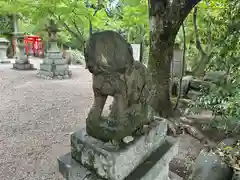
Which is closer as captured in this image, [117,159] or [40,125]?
[117,159]

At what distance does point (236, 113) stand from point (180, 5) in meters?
1.47

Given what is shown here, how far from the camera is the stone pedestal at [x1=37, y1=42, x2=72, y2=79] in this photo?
21.7 ft

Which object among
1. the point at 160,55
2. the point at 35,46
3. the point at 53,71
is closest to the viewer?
the point at 160,55

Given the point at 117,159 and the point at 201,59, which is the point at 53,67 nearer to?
the point at 201,59

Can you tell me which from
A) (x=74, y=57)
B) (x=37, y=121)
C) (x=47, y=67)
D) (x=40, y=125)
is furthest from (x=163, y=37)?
(x=74, y=57)

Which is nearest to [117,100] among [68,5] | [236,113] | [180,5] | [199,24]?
[236,113]

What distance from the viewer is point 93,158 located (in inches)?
41.9

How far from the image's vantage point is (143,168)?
1.16 meters

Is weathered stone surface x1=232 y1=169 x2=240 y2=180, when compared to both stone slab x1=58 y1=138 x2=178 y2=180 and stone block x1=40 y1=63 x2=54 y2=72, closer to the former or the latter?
stone slab x1=58 y1=138 x2=178 y2=180

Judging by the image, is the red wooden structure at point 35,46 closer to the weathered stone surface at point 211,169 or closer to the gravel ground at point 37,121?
the gravel ground at point 37,121

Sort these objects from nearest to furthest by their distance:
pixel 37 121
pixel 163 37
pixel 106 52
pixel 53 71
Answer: pixel 106 52 < pixel 163 37 < pixel 37 121 < pixel 53 71

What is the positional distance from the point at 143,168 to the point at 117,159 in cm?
24

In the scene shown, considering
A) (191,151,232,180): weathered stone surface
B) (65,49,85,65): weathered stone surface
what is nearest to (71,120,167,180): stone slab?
(191,151,232,180): weathered stone surface

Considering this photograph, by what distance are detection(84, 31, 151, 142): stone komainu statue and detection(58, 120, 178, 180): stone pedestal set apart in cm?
7
